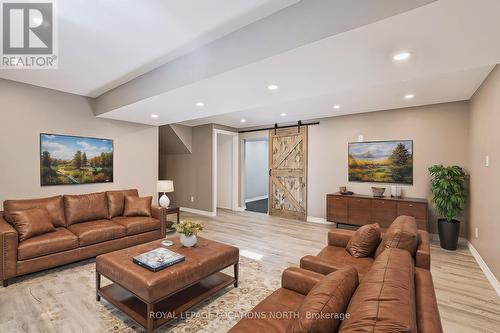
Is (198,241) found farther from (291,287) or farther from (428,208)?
(428,208)

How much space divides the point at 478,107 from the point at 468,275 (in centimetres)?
231

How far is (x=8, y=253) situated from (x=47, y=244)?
13.0 inches

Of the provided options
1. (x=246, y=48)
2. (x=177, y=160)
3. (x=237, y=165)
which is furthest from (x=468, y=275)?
(x=177, y=160)

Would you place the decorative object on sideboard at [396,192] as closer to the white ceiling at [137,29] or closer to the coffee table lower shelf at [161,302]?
the coffee table lower shelf at [161,302]

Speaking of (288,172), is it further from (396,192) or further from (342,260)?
(342,260)

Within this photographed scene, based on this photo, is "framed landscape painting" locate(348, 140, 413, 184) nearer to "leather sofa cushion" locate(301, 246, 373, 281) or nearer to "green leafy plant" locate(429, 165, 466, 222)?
"green leafy plant" locate(429, 165, 466, 222)

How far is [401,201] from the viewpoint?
435cm

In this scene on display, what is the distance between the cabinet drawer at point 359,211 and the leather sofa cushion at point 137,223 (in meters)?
3.67

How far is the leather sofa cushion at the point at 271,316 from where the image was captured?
1377mm

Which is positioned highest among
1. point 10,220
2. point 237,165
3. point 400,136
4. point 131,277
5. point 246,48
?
point 246,48

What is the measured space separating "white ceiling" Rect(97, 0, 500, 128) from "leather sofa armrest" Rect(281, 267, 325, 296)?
172 cm

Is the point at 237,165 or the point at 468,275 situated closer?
the point at 468,275

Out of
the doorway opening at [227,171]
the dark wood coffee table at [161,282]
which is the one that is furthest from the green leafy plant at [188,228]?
the doorway opening at [227,171]

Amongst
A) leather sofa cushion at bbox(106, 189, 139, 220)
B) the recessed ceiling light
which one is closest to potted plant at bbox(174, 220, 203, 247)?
leather sofa cushion at bbox(106, 189, 139, 220)
